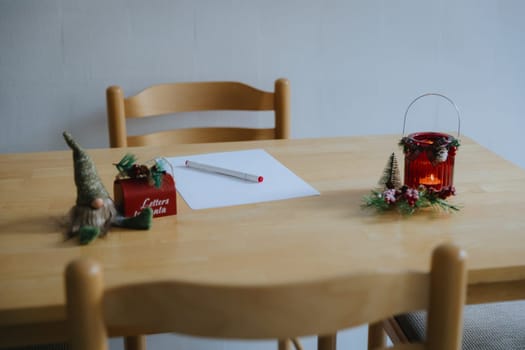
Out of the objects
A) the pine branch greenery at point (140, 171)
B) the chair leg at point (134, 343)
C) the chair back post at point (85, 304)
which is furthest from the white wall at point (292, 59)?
the chair back post at point (85, 304)

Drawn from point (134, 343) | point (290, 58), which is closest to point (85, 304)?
point (134, 343)

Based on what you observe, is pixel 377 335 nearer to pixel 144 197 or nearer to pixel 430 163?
pixel 430 163

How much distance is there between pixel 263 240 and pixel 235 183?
297 millimetres

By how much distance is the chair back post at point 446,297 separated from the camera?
0.72m

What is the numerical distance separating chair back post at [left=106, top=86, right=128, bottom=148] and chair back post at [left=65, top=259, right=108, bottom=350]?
1.04 meters

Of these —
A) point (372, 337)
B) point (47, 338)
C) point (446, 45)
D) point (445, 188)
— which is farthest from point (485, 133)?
point (47, 338)

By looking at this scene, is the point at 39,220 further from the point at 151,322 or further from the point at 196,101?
the point at 196,101

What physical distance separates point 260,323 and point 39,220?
61 centimetres

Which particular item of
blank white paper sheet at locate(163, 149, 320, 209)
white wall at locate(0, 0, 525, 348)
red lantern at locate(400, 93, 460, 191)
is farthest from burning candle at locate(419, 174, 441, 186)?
white wall at locate(0, 0, 525, 348)

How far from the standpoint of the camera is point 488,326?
1301 mm

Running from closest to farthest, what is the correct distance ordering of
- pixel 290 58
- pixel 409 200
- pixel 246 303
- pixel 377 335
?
1. pixel 246 303
2. pixel 409 200
3. pixel 377 335
4. pixel 290 58

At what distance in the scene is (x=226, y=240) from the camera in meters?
1.07

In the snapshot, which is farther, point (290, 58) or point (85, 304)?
point (290, 58)

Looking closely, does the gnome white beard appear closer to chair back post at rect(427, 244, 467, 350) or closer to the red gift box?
the red gift box
